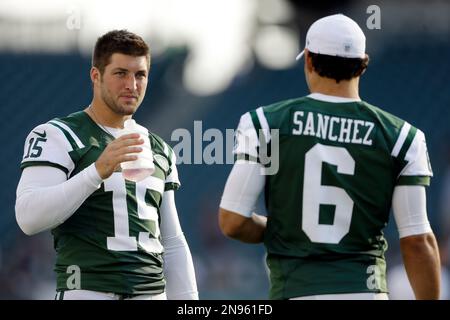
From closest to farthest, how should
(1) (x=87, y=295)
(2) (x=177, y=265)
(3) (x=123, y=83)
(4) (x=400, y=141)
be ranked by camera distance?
(4) (x=400, y=141), (1) (x=87, y=295), (3) (x=123, y=83), (2) (x=177, y=265)

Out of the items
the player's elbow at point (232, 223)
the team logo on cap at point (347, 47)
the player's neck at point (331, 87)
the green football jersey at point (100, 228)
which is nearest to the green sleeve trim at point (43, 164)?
the green football jersey at point (100, 228)

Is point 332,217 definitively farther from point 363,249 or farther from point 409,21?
point 409,21

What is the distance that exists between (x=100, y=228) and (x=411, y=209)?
4.33 feet

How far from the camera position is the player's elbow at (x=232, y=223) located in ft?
14.2

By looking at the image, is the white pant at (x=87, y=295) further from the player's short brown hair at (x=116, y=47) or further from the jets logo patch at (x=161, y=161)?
the player's short brown hair at (x=116, y=47)

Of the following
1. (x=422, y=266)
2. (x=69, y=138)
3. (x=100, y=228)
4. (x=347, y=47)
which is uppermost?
(x=347, y=47)

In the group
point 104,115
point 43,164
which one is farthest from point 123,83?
point 43,164

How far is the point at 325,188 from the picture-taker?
4301 millimetres

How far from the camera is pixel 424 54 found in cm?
1416

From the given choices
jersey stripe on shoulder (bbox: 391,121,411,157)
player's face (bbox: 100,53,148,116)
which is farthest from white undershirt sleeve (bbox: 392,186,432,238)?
player's face (bbox: 100,53,148,116)

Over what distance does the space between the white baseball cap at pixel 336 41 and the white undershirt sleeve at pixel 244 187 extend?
0.54 m

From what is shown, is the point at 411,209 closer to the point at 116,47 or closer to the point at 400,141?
the point at 400,141
